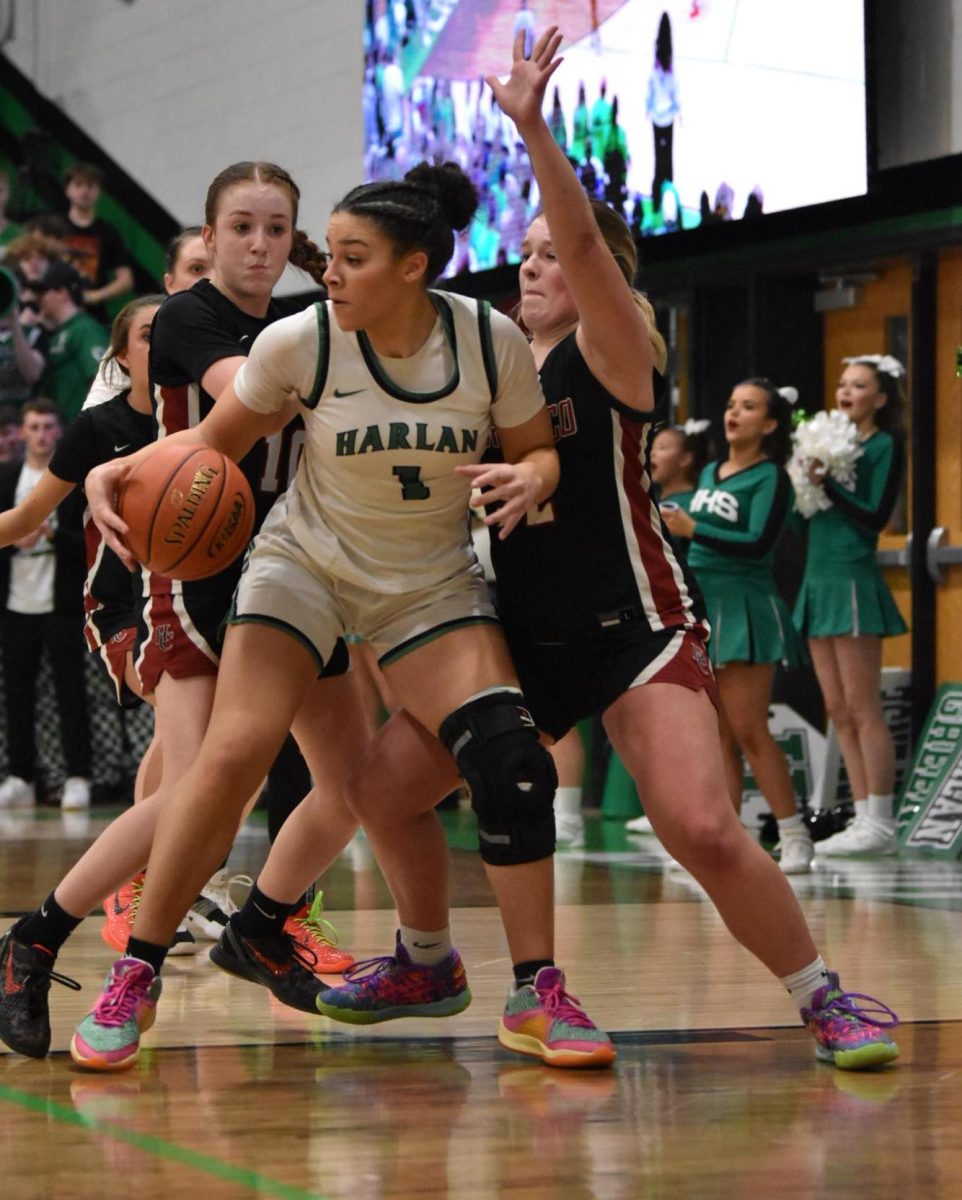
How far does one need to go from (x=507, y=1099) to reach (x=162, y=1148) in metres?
0.60

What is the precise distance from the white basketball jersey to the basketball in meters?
0.12

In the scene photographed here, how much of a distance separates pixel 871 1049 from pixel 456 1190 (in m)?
1.02

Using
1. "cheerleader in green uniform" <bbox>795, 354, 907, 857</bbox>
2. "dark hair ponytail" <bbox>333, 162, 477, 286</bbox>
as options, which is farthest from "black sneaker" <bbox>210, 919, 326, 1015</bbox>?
"cheerleader in green uniform" <bbox>795, 354, 907, 857</bbox>

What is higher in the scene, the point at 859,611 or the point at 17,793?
the point at 859,611

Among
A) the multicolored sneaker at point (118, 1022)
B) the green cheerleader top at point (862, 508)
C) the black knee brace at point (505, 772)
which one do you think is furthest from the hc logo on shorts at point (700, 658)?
the green cheerleader top at point (862, 508)

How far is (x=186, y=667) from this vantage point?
3857 millimetres

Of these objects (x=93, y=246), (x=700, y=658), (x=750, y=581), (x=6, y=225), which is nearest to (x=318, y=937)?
(x=700, y=658)

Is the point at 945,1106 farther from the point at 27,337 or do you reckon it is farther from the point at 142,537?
the point at 27,337

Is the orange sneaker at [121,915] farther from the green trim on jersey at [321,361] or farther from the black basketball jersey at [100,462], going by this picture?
the green trim on jersey at [321,361]

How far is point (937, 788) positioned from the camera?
305 inches

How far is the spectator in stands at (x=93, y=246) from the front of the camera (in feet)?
40.4

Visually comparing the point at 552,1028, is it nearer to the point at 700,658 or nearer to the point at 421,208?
the point at 700,658

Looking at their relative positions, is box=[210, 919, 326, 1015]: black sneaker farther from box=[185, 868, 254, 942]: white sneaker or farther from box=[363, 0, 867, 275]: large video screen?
box=[363, 0, 867, 275]: large video screen

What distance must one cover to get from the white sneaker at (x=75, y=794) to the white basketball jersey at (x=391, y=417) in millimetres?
6511
